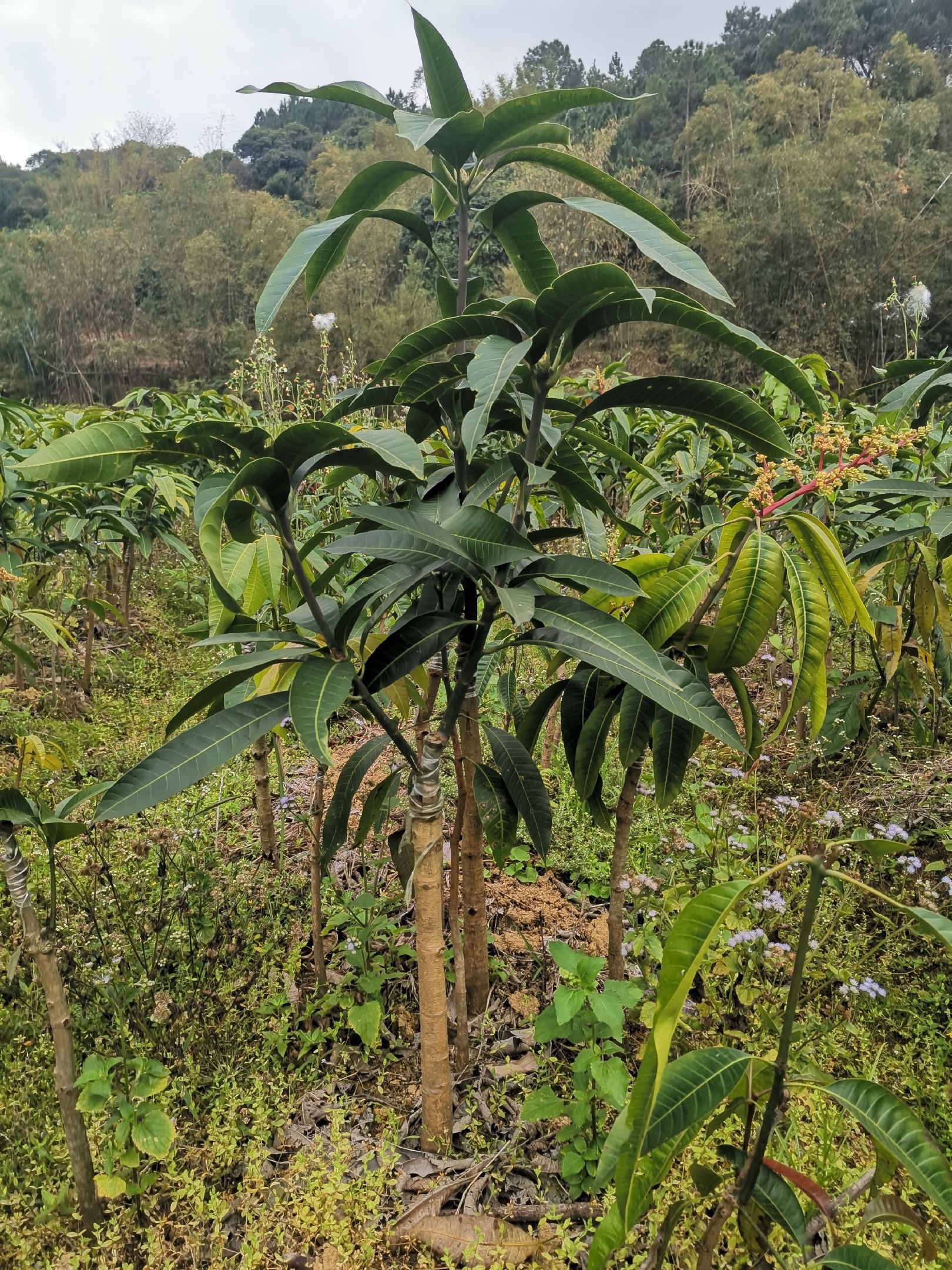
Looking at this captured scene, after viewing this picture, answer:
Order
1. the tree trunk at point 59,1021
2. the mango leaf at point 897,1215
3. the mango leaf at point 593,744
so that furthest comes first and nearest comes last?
the mango leaf at point 593,744, the tree trunk at point 59,1021, the mango leaf at point 897,1215

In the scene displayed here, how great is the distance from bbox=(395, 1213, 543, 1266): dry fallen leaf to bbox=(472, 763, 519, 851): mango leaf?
21.0 inches

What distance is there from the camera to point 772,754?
2.59 metres

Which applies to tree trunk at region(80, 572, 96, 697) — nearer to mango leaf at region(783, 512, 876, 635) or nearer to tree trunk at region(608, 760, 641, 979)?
tree trunk at region(608, 760, 641, 979)

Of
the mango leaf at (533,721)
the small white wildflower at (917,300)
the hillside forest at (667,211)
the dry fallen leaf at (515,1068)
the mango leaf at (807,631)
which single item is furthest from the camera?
the hillside forest at (667,211)

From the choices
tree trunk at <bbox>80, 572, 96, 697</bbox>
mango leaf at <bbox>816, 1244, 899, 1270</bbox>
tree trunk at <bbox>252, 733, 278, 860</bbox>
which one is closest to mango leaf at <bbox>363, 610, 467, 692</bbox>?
mango leaf at <bbox>816, 1244, 899, 1270</bbox>

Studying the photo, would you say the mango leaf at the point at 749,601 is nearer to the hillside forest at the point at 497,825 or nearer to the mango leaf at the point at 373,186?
the hillside forest at the point at 497,825

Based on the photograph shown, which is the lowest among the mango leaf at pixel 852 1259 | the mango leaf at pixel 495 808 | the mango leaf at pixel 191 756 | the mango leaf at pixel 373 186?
the mango leaf at pixel 852 1259

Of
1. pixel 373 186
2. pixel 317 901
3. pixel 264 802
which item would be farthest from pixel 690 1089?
pixel 264 802

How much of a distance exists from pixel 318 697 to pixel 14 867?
0.54 metres

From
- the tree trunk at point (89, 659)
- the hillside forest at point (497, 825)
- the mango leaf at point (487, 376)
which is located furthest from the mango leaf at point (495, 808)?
the tree trunk at point (89, 659)

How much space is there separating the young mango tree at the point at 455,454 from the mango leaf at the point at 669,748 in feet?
0.07

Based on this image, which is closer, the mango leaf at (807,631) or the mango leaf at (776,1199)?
the mango leaf at (776,1199)

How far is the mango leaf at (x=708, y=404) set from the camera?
83cm

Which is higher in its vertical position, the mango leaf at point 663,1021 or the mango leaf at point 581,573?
the mango leaf at point 581,573
